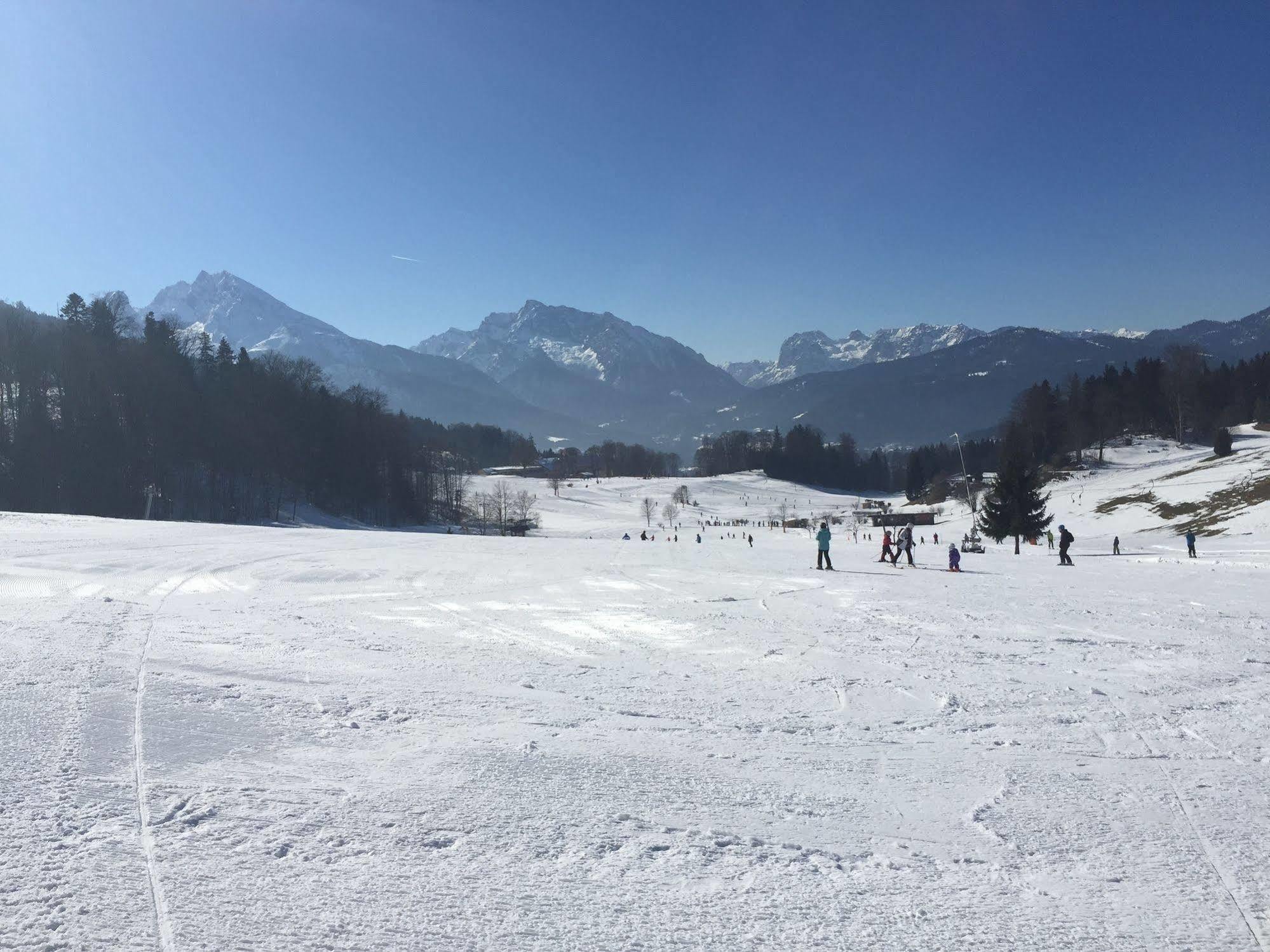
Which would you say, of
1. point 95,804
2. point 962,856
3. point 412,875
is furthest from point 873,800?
point 95,804

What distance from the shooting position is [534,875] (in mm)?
3748

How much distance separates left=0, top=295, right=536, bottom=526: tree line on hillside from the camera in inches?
2082

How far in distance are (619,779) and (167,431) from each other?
66228mm

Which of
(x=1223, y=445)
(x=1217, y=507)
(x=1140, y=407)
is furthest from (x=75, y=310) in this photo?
(x=1140, y=407)

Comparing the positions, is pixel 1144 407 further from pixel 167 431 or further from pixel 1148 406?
pixel 167 431

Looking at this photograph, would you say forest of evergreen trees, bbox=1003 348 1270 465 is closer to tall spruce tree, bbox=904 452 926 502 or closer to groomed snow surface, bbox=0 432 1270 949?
tall spruce tree, bbox=904 452 926 502

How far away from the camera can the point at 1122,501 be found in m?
61.5

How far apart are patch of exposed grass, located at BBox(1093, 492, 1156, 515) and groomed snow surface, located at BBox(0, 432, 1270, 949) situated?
5662cm

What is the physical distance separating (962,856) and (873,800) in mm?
778

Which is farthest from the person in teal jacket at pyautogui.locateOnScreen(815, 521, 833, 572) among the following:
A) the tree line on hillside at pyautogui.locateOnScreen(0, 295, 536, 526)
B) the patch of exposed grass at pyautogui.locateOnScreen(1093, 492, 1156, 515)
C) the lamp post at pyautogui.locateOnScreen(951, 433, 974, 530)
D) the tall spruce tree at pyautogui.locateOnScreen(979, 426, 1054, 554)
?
the tree line on hillside at pyautogui.locateOnScreen(0, 295, 536, 526)

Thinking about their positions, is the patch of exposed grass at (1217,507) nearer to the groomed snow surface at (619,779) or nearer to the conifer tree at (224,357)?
the groomed snow surface at (619,779)

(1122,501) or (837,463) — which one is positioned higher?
(837,463)

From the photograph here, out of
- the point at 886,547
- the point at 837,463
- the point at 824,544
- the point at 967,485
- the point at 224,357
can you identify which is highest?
the point at 224,357

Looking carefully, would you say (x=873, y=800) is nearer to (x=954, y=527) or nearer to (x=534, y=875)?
(x=534, y=875)
